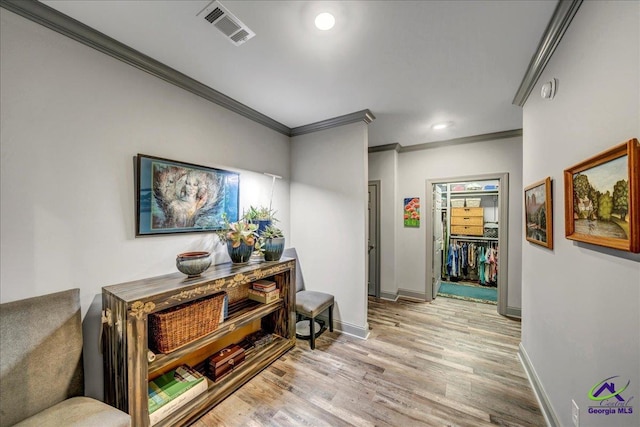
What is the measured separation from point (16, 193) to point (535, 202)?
3.51 meters

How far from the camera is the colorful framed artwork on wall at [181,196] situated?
1778 millimetres

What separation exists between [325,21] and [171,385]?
2732 millimetres

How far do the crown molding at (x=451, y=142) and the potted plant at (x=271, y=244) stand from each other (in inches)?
101

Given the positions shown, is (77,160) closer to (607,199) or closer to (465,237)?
(607,199)

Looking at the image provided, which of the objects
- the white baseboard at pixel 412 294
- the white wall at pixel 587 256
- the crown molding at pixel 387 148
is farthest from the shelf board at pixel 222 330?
the crown molding at pixel 387 148

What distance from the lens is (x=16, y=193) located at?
129 cm

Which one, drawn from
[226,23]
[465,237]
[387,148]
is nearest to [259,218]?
[226,23]

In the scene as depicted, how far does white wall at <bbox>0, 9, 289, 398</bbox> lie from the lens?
129cm

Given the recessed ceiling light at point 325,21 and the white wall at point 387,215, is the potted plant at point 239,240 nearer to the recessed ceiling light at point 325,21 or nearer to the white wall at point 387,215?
the recessed ceiling light at point 325,21

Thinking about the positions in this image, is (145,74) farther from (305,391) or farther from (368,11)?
(305,391)

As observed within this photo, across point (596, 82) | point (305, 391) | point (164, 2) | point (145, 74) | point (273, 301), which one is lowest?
point (305, 391)

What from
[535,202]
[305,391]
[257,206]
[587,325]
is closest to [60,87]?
[257,206]

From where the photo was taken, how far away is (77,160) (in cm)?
150

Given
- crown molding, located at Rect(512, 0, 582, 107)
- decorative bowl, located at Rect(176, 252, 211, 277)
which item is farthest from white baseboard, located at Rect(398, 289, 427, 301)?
decorative bowl, located at Rect(176, 252, 211, 277)
